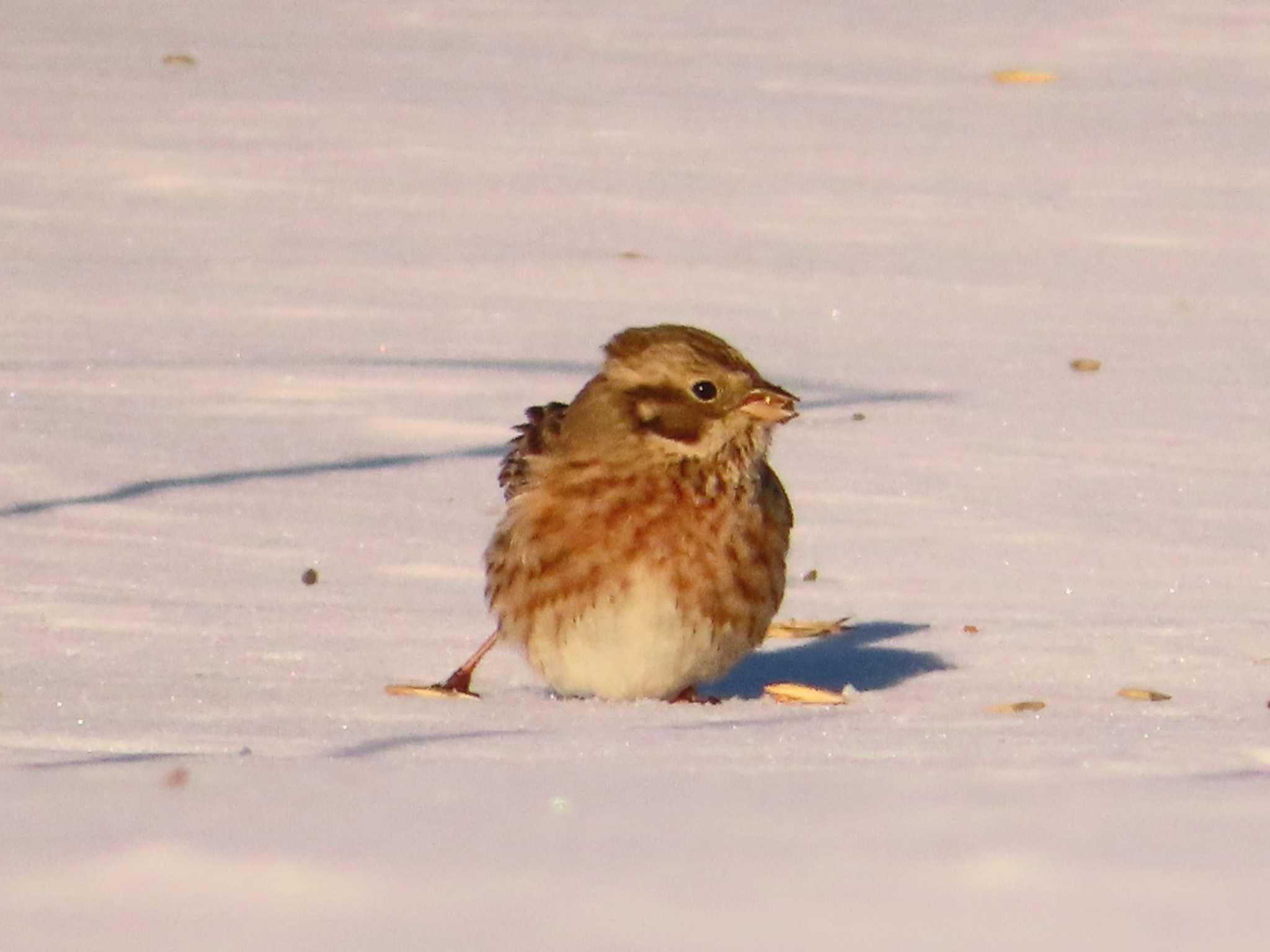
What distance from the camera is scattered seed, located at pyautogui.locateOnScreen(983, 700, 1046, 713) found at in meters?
5.23

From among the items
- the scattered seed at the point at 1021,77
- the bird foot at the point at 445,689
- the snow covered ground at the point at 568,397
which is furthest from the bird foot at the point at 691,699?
the scattered seed at the point at 1021,77

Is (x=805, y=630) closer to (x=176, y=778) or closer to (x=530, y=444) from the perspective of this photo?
(x=530, y=444)

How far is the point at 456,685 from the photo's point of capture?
552 centimetres

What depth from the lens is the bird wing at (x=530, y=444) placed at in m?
5.61

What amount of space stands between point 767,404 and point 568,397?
319cm

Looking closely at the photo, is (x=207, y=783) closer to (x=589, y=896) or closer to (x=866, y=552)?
(x=589, y=896)

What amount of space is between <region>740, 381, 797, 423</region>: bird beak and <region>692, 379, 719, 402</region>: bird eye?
60mm

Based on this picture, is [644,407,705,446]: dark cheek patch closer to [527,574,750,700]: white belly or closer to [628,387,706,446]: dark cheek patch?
[628,387,706,446]: dark cheek patch

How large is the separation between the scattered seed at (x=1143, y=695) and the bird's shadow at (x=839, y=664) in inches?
18.5

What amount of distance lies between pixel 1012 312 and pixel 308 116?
3986 millimetres

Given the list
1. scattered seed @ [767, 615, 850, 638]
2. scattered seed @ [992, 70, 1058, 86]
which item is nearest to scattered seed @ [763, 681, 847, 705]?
scattered seed @ [767, 615, 850, 638]

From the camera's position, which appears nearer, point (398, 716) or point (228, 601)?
point (398, 716)

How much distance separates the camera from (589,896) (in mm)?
3150

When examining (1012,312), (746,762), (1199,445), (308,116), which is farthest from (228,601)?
(308,116)
